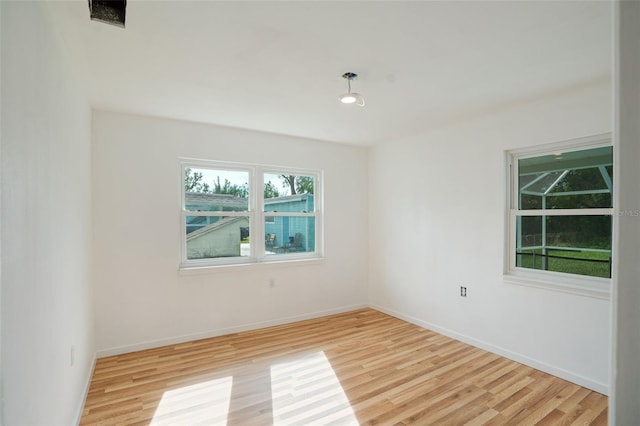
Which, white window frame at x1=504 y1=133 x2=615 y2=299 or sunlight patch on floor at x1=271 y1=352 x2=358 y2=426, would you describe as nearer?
sunlight patch on floor at x1=271 y1=352 x2=358 y2=426

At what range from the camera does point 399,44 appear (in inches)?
83.0

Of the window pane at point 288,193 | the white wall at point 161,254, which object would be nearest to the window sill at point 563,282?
the white wall at point 161,254

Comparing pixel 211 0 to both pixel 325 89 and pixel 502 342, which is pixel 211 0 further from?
pixel 502 342

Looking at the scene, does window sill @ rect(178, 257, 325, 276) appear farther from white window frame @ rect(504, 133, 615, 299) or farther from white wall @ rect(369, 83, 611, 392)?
white window frame @ rect(504, 133, 615, 299)

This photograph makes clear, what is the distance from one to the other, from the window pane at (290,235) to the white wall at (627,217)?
13.5 feet

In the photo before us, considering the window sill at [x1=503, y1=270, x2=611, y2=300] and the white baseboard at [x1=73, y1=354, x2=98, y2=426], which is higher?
the window sill at [x1=503, y1=270, x2=611, y2=300]

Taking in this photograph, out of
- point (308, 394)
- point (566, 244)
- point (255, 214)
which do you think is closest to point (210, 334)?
point (255, 214)

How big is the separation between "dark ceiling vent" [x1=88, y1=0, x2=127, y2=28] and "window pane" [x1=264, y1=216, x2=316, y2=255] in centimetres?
297

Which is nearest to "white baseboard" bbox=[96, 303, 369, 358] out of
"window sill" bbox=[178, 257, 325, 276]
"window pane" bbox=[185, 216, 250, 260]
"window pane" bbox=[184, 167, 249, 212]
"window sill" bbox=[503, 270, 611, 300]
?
"window sill" bbox=[178, 257, 325, 276]

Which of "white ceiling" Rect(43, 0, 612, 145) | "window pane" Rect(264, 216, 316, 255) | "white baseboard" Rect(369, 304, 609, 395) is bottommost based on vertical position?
"white baseboard" Rect(369, 304, 609, 395)

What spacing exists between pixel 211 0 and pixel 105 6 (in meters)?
0.51

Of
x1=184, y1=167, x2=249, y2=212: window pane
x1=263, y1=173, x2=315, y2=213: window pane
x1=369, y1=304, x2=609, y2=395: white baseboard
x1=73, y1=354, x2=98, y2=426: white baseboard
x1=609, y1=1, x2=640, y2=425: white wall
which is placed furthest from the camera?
x1=263, y1=173, x2=315, y2=213: window pane

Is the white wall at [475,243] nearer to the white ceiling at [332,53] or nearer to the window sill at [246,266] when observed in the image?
the white ceiling at [332,53]

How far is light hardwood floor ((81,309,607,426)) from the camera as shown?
2.38 metres
